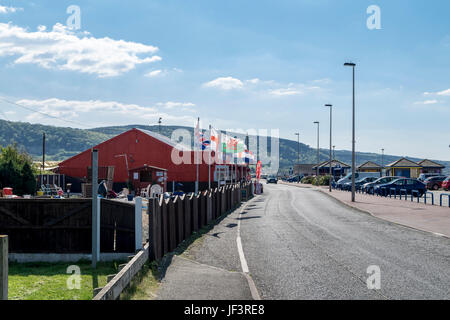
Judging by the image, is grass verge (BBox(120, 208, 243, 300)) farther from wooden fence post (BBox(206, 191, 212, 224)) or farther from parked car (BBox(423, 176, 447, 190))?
parked car (BBox(423, 176, 447, 190))

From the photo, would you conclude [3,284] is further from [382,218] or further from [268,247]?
[382,218]

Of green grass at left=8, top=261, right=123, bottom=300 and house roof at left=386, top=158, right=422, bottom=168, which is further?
house roof at left=386, top=158, right=422, bottom=168

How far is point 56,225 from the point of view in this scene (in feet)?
36.4

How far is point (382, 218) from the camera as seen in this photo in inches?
787

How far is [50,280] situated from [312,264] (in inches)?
225

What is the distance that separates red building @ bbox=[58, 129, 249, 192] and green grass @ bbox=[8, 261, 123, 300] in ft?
115

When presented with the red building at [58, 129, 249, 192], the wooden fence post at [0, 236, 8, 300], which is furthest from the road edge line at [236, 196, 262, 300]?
the red building at [58, 129, 249, 192]

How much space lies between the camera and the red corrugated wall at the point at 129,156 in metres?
47.2

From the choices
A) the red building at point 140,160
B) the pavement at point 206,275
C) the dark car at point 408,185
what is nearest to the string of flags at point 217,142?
the red building at point 140,160

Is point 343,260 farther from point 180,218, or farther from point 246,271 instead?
point 180,218

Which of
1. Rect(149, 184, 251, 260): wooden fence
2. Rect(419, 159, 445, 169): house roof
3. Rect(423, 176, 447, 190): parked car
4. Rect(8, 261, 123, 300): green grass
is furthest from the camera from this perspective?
Rect(419, 159, 445, 169): house roof

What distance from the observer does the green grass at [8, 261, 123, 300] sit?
301 inches

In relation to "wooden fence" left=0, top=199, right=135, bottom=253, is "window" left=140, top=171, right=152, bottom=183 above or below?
above

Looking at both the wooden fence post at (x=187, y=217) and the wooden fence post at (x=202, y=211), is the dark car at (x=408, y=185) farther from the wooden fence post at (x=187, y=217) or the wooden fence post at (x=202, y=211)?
the wooden fence post at (x=187, y=217)
